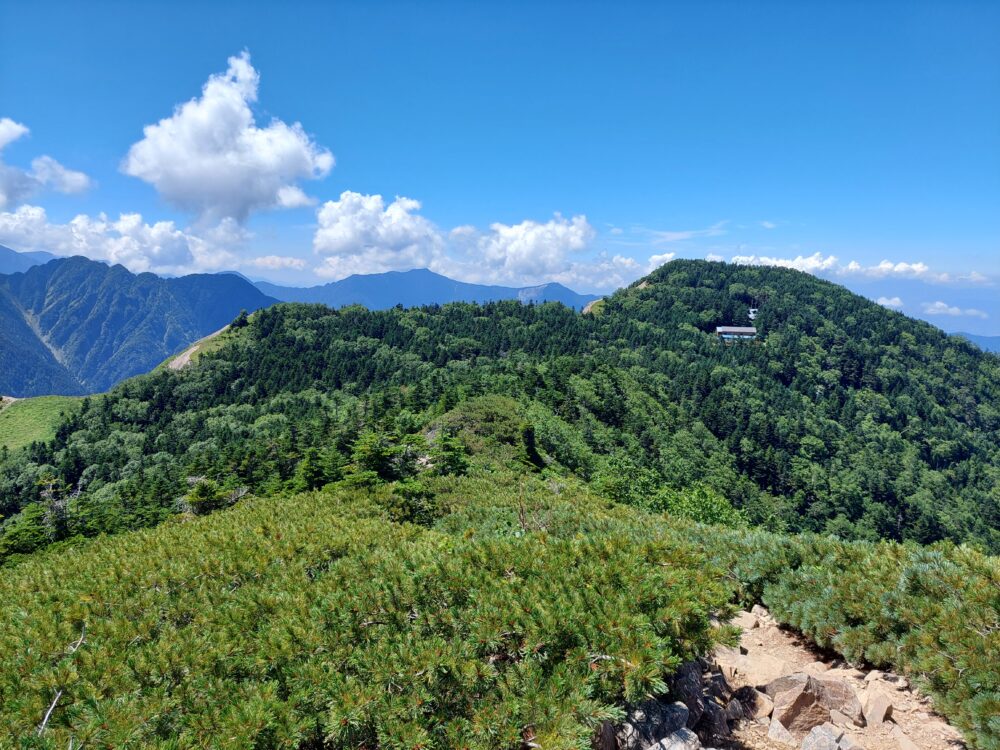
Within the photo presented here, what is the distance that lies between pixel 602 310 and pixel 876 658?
19320 cm

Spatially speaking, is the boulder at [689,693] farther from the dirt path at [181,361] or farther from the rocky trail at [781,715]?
the dirt path at [181,361]

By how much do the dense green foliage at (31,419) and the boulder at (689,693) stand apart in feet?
419

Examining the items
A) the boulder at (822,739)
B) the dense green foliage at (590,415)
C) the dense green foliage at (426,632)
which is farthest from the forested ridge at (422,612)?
the dense green foliage at (590,415)

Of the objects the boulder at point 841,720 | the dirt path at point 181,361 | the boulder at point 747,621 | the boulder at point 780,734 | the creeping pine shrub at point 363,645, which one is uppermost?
the creeping pine shrub at point 363,645

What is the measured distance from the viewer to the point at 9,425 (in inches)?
4247

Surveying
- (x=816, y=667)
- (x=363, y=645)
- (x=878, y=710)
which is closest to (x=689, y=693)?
(x=878, y=710)

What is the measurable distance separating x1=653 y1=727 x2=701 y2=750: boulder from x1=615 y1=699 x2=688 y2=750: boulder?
0.24 feet

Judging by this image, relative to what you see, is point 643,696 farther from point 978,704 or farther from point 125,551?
point 125,551

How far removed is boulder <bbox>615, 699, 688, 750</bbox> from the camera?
5.76 meters

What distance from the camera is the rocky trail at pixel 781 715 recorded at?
592cm

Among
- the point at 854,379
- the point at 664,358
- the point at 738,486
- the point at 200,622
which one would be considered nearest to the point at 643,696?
the point at 200,622

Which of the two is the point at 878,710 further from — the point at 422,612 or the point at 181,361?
the point at 181,361

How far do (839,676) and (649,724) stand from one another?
4148 mm

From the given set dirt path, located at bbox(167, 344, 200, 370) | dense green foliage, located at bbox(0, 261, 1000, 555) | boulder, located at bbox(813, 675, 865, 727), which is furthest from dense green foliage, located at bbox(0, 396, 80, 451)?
boulder, located at bbox(813, 675, 865, 727)
